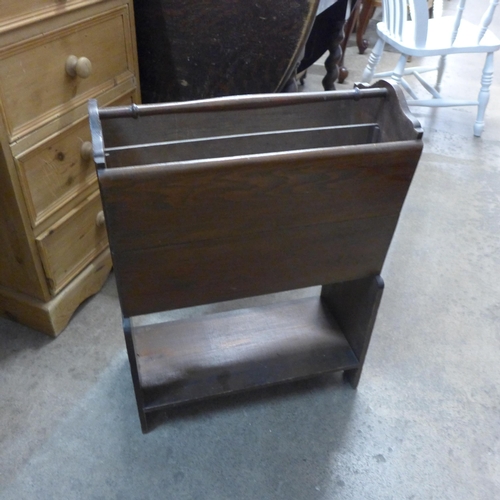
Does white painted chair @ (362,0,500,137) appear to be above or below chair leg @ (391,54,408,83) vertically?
above

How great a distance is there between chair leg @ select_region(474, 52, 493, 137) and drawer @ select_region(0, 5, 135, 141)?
174 cm

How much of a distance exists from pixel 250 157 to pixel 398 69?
172cm

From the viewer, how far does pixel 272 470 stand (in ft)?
3.59

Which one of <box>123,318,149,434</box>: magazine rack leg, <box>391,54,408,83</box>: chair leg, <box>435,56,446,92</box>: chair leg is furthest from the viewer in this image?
<box>435,56,446,92</box>: chair leg

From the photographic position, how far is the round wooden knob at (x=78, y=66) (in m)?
1.12

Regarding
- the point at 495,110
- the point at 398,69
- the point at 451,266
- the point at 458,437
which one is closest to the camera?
the point at 458,437

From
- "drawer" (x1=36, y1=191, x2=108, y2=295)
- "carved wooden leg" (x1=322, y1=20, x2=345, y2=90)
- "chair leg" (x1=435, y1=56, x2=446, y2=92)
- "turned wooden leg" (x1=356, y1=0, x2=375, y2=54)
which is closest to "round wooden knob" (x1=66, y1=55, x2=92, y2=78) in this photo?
"drawer" (x1=36, y1=191, x2=108, y2=295)

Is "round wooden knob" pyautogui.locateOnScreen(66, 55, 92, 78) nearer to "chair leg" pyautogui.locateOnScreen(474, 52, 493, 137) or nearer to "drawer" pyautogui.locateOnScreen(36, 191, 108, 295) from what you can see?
"drawer" pyautogui.locateOnScreen(36, 191, 108, 295)

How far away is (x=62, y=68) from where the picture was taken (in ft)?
3.65

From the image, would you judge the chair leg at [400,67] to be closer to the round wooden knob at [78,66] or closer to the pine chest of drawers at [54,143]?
the pine chest of drawers at [54,143]

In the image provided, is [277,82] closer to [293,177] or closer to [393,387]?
[293,177]

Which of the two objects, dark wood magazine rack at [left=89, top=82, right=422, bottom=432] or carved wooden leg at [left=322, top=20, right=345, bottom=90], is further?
carved wooden leg at [left=322, top=20, right=345, bottom=90]

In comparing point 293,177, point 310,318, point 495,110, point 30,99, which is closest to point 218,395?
point 310,318

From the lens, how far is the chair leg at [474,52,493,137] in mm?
2295
